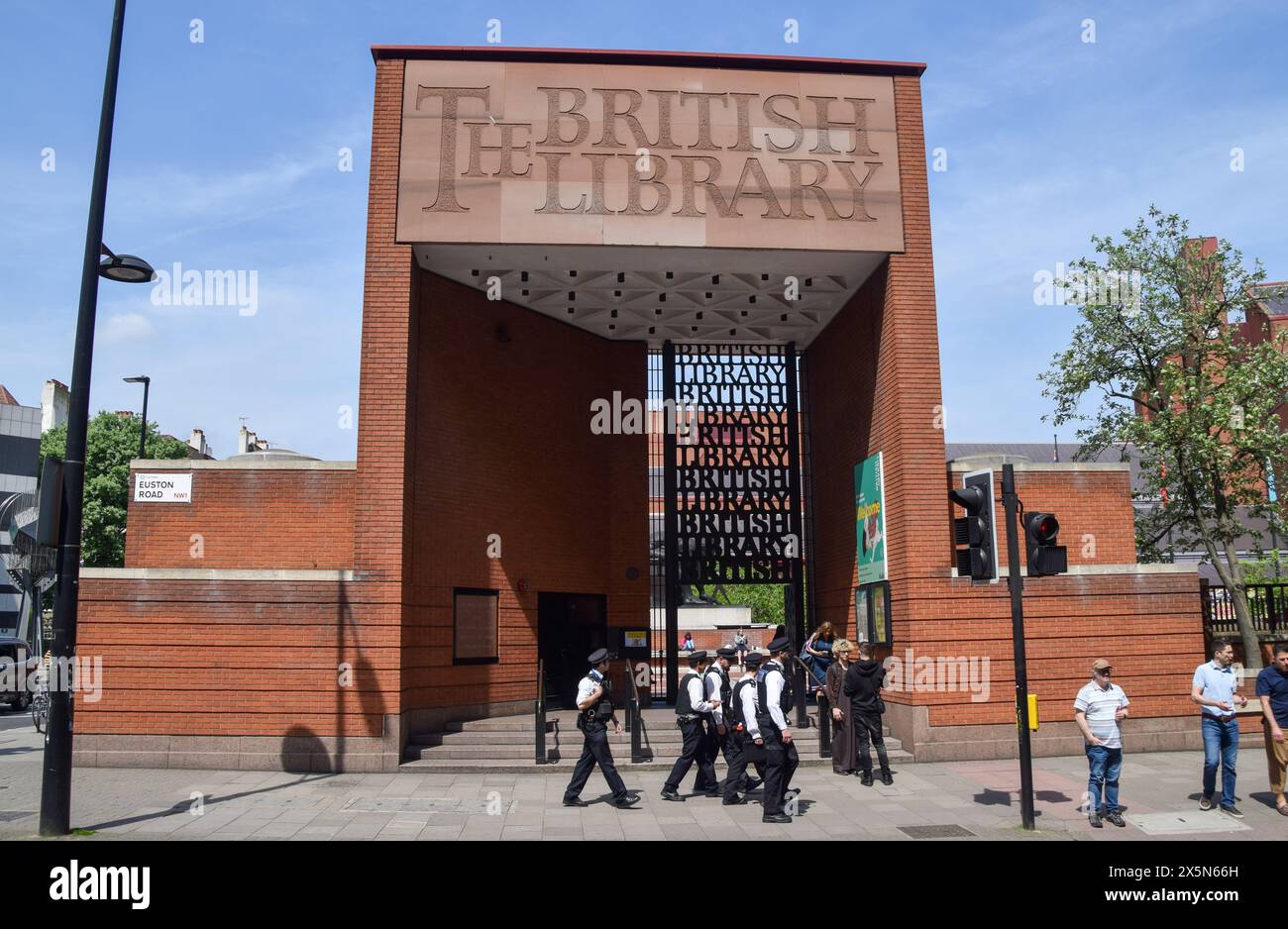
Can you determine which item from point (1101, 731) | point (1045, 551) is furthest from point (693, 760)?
point (1045, 551)

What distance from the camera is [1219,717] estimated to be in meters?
10.2

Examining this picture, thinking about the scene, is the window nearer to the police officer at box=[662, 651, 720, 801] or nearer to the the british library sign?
the police officer at box=[662, 651, 720, 801]

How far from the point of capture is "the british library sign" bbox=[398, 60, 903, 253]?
14367mm

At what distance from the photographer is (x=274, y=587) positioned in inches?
520

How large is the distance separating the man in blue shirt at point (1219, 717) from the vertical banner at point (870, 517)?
524 centimetres

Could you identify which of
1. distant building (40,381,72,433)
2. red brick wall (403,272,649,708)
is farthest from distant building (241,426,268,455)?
red brick wall (403,272,649,708)

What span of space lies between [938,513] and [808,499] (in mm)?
5192

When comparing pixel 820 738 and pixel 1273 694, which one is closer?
pixel 1273 694

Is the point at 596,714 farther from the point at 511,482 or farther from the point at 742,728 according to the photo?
the point at 511,482

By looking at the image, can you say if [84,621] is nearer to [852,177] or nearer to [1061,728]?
[852,177]

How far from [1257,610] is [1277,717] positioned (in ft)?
28.4

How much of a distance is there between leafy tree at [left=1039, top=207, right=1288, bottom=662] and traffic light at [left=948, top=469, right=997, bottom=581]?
1222 cm

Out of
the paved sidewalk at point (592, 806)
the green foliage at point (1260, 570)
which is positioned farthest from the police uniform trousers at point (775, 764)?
the green foliage at point (1260, 570)
